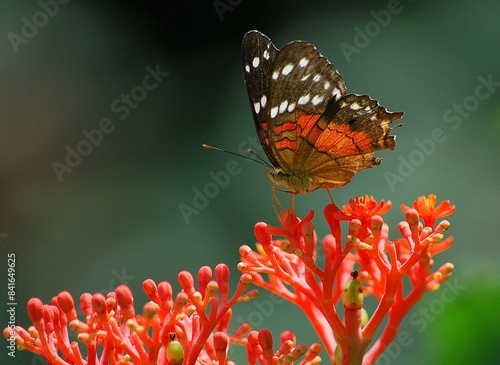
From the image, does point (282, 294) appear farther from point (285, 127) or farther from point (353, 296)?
point (285, 127)

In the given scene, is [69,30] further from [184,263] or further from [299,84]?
[299,84]

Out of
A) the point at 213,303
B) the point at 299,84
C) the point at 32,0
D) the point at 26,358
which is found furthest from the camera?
the point at 32,0

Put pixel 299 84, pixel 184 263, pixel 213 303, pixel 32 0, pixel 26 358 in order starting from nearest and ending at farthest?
pixel 213 303 < pixel 299 84 < pixel 26 358 < pixel 184 263 < pixel 32 0

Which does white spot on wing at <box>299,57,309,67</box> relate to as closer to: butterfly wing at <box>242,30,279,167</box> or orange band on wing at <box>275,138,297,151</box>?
butterfly wing at <box>242,30,279,167</box>

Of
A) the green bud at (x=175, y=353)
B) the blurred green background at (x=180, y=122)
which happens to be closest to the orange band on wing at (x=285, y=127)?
the green bud at (x=175, y=353)

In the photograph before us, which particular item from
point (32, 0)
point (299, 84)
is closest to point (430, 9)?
point (32, 0)
